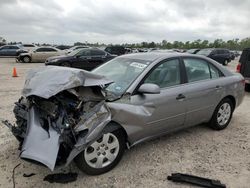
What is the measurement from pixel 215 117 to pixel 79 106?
287 cm

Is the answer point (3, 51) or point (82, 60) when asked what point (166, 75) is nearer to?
point (82, 60)

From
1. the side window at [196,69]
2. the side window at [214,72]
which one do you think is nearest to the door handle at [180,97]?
the side window at [196,69]

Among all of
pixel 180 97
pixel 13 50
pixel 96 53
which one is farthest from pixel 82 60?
pixel 13 50

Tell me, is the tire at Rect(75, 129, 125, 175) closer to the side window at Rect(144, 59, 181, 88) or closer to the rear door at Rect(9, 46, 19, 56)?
the side window at Rect(144, 59, 181, 88)

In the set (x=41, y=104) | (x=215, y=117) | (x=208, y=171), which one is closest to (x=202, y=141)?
(x=215, y=117)

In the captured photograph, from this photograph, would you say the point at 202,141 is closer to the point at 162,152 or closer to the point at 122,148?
the point at 162,152

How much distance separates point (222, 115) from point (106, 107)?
2.80 metres

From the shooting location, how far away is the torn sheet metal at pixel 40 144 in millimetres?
2896

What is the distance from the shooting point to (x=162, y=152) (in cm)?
416

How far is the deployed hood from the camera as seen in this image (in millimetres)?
3164

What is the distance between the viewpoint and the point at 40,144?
299 centimetres

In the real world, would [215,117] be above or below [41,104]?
below

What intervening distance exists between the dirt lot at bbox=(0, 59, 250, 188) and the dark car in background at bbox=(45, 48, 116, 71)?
448 inches

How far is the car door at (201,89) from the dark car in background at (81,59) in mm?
11319
